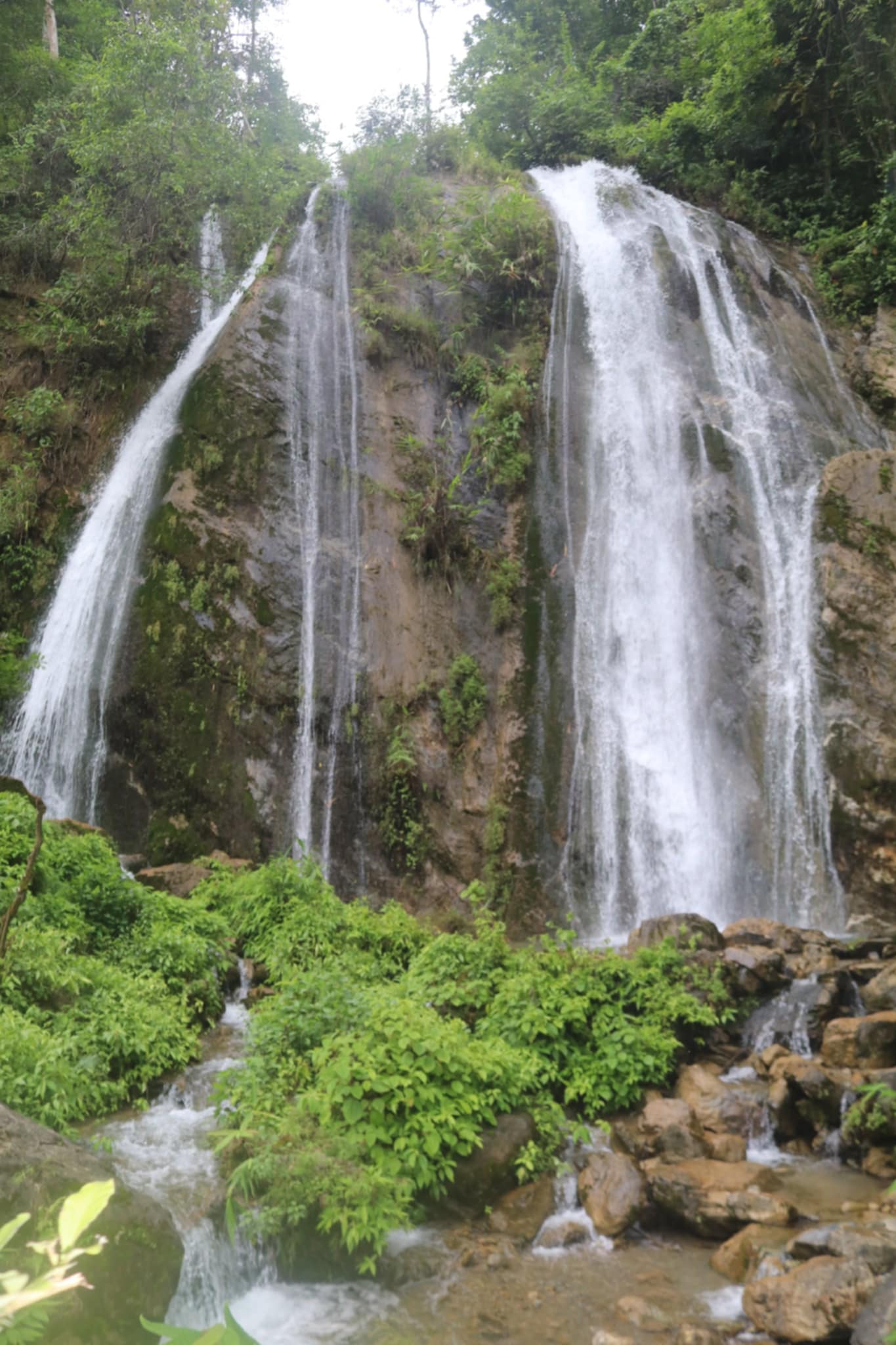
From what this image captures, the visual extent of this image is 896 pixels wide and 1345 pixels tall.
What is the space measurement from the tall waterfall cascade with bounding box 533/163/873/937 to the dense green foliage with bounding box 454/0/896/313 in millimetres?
2036

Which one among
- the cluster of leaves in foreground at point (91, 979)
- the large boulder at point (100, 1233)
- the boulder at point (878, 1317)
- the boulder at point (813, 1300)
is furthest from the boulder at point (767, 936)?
the large boulder at point (100, 1233)

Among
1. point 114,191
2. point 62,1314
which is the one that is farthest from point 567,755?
point 114,191

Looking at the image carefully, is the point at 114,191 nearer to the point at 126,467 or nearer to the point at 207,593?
the point at 126,467

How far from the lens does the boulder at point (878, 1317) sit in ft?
10.6

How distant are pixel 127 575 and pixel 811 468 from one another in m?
9.73

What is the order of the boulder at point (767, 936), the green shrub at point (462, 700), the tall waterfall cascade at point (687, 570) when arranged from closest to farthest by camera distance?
the boulder at point (767, 936)
the tall waterfall cascade at point (687, 570)
the green shrub at point (462, 700)

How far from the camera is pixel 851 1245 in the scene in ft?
12.6

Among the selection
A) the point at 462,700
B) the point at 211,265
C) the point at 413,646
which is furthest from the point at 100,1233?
the point at 211,265

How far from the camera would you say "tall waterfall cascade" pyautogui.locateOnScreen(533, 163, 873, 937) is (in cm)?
1020

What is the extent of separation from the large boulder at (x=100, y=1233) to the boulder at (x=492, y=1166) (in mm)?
1572

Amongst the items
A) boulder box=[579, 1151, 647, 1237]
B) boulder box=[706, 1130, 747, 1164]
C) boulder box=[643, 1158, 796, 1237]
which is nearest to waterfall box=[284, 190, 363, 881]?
boulder box=[579, 1151, 647, 1237]

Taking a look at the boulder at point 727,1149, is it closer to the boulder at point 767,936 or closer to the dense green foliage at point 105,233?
the boulder at point 767,936

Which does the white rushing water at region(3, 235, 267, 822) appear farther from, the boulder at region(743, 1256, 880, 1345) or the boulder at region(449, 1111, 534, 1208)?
the boulder at region(743, 1256, 880, 1345)

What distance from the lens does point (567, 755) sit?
11180 mm
